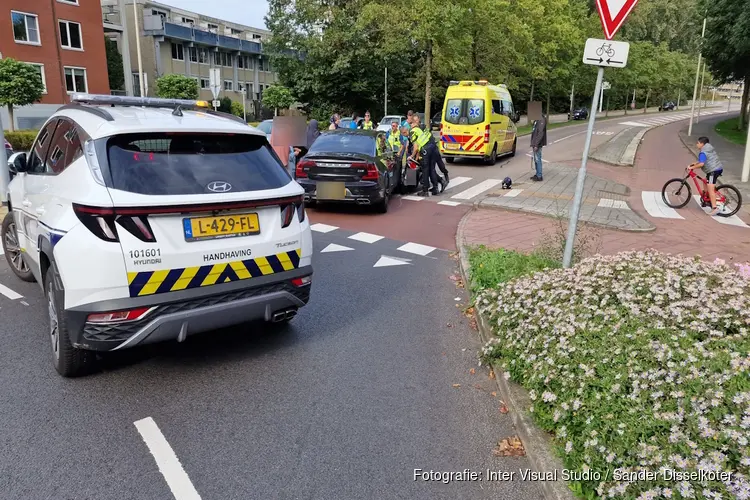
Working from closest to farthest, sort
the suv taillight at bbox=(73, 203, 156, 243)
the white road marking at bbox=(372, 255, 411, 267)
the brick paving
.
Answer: the suv taillight at bbox=(73, 203, 156, 243) < the white road marking at bbox=(372, 255, 411, 267) < the brick paving

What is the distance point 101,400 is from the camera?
391 centimetres

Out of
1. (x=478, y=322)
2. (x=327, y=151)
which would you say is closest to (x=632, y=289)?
(x=478, y=322)

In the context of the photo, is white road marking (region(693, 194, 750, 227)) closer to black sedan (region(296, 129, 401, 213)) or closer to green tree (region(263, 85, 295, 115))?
black sedan (region(296, 129, 401, 213))

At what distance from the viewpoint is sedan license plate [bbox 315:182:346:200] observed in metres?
10.9

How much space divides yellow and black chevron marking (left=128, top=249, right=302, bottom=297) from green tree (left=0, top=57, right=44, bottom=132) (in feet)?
91.1

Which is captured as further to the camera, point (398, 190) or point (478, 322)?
point (398, 190)

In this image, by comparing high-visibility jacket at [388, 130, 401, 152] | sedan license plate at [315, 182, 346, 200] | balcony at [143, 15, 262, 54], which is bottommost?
sedan license plate at [315, 182, 346, 200]

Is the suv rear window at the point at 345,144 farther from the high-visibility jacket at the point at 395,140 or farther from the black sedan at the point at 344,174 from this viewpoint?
the high-visibility jacket at the point at 395,140

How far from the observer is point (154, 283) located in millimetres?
3777

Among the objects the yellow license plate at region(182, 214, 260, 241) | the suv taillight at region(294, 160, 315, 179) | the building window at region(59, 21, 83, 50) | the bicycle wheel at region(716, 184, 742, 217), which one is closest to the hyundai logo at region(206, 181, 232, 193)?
the yellow license plate at region(182, 214, 260, 241)

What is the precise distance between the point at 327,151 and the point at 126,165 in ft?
24.7

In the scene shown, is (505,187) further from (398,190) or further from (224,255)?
(224,255)

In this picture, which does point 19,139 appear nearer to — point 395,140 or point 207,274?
point 395,140

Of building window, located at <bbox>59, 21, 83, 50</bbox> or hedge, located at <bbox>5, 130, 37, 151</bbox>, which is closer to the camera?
hedge, located at <bbox>5, 130, 37, 151</bbox>
